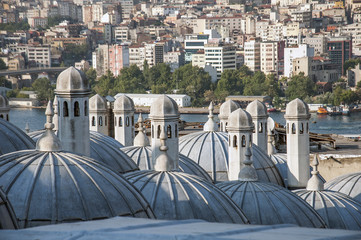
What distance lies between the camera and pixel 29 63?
82250 millimetres

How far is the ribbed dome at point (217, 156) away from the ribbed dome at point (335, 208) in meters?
1.57

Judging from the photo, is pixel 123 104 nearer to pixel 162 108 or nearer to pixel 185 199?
pixel 162 108

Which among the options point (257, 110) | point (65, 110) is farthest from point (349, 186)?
point (65, 110)

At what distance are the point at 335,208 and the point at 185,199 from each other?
2836mm

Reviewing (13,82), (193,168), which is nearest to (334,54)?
(13,82)

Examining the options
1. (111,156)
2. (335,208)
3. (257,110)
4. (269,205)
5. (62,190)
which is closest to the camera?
(62,190)

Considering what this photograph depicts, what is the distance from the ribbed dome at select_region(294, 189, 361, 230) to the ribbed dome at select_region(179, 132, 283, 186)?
1565 millimetres

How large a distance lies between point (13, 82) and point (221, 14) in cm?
3072

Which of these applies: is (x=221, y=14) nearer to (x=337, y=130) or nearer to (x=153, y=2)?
(x=153, y=2)

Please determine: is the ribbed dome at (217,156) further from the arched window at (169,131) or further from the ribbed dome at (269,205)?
the arched window at (169,131)

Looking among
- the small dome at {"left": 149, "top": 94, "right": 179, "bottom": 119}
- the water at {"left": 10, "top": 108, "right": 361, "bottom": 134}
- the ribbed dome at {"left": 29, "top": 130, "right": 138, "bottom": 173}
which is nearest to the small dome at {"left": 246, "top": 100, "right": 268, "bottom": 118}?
the ribbed dome at {"left": 29, "top": 130, "right": 138, "bottom": 173}

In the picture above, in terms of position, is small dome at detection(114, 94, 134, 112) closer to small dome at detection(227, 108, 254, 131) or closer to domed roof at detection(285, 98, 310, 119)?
domed roof at detection(285, 98, 310, 119)

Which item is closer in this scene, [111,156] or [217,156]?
[111,156]

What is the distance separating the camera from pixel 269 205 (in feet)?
30.9
